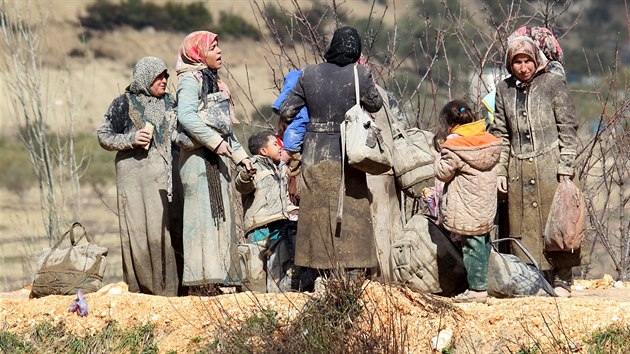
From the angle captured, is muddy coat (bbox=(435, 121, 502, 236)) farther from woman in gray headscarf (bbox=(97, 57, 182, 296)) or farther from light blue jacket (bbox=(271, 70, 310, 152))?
woman in gray headscarf (bbox=(97, 57, 182, 296))

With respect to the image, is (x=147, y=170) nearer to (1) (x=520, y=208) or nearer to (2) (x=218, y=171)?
(2) (x=218, y=171)

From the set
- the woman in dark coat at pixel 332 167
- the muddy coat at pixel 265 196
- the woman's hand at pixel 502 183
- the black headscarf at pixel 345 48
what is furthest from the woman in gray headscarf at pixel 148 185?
the woman's hand at pixel 502 183

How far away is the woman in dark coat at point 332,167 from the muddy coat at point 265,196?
0.97 meters

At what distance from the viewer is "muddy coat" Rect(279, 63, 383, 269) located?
28.0 ft

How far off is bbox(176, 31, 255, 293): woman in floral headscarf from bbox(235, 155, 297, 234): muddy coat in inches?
11.4

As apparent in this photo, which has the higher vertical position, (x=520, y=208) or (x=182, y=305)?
(x=520, y=208)

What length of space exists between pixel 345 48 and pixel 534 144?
4.93 ft

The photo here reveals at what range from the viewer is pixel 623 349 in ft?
26.3

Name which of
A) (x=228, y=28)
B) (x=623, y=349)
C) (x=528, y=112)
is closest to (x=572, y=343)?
(x=623, y=349)

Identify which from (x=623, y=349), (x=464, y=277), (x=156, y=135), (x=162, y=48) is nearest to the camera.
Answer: (x=623, y=349)

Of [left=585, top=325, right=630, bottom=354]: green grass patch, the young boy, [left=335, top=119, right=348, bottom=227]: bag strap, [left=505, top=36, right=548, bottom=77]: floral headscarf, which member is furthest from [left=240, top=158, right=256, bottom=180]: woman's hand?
[left=585, top=325, right=630, bottom=354]: green grass patch

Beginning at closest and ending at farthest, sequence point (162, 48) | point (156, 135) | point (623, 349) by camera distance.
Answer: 1. point (623, 349)
2. point (156, 135)
3. point (162, 48)

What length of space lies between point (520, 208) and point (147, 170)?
2599 mm

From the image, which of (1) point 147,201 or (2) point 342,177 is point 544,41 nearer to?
(2) point 342,177
